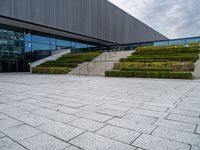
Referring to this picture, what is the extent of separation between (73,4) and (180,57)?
68.5 ft

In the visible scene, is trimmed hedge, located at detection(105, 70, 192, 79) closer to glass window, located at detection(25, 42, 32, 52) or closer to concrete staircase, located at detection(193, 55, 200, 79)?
concrete staircase, located at detection(193, 55, 200, 79)

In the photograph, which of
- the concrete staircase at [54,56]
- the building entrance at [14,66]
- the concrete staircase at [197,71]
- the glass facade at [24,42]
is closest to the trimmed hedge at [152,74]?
the concrete staircase at [197,71]

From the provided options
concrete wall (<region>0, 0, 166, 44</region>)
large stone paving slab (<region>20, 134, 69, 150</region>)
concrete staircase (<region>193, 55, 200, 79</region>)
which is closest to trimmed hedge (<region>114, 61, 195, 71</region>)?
concrete staircase (<region>193, 55, 200, 79</region>)

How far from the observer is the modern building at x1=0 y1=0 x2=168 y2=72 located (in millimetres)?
23031

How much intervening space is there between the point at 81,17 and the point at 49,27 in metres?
7.49

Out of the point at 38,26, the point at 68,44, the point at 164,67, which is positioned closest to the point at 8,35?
the point at 38,26

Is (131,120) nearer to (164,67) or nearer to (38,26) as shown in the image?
(164,67)

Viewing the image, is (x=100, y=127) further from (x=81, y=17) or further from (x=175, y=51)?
(x=81, y=17)

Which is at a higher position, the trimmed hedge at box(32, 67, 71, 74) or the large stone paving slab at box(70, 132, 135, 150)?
the trimmed hedge at box(32, 67, 71, 74)

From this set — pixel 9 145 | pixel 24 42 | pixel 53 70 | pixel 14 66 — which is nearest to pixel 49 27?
pixel 24 42

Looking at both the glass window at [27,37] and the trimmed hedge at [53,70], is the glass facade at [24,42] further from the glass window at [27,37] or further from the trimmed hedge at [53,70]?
the trimmed hedge at [53,70]

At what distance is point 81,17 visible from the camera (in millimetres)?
30922

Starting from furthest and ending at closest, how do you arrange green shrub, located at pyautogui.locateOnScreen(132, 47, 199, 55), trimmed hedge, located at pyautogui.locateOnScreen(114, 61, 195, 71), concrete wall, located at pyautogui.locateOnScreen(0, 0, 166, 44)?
concrete wall, located at pyautogui.locateOnScreen(0, 0, 166, 44), green shrub, located at pyautogui.locateOnScreen(132, 47, 199, 55), trimmed hedge, located at pyautogui.locateOnScreen(114, 61, 195, 71)

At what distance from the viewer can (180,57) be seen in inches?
658
